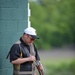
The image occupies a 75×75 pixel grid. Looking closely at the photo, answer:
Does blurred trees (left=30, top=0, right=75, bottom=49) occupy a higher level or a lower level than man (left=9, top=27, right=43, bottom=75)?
lower

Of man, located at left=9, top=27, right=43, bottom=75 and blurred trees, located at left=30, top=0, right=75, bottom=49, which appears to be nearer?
man, located at left=9, top=27, right=43, bottom=75

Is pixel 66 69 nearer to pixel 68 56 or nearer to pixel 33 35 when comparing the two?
pixel 68 56

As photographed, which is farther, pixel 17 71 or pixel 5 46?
pixel 5 46

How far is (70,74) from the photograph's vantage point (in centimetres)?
3612

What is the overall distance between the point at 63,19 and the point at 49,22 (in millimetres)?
1427

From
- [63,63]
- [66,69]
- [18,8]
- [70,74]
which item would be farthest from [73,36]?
[18,8]

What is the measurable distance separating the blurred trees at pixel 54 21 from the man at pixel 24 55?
38769 mm

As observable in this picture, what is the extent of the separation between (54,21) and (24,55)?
44947 mm

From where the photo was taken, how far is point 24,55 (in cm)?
945

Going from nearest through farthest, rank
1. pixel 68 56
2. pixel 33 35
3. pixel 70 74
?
1. pixel 33 35
2. pixel 70 74
3. pixel 68 56

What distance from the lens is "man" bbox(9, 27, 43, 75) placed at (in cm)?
934

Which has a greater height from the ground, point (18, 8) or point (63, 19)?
point (18, 8)

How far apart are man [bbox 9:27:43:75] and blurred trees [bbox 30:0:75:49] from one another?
127 feet

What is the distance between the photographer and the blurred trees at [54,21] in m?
50.6
